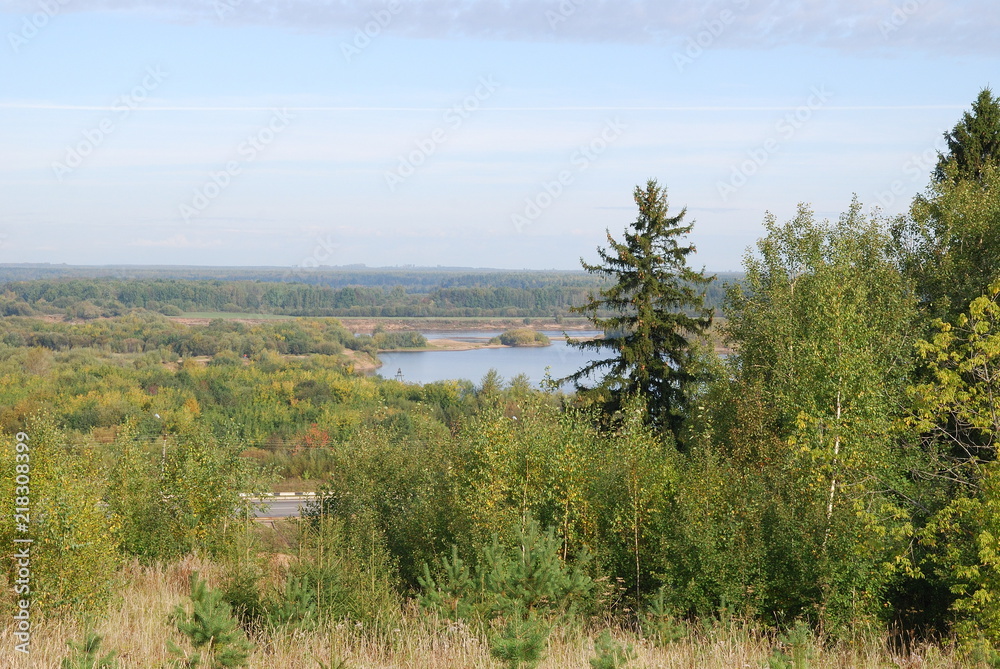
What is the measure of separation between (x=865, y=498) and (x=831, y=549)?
1.04 meters

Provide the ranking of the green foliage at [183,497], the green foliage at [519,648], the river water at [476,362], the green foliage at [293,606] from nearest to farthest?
the green foliage at [519,648] → the green foliage at [293,606] → the green foliage at [183,497] → the river water at [476,362]

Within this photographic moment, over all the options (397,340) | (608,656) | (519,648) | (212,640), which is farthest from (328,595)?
(397,340)

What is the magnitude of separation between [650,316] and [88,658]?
71.2ft

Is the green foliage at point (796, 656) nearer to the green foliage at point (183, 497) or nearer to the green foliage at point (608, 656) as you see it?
the green foliage at point (608, 656)

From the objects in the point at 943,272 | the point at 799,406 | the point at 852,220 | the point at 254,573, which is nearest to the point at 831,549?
the point at 799,406

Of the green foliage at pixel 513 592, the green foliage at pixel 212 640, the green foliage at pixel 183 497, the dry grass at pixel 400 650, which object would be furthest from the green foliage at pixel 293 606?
the green foliage at pixel 183 497

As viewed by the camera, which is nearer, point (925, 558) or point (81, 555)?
point (81, 555)

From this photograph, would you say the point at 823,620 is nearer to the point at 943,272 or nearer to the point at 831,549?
the point at 831,549

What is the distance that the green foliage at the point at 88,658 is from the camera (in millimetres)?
6020

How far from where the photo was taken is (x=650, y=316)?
26.5 m

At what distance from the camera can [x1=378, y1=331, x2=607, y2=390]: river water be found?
117938mm

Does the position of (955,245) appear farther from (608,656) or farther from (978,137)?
(608,656)

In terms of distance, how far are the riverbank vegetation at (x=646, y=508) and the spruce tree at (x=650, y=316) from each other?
0.10 metres

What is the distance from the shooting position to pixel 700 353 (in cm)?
2702
